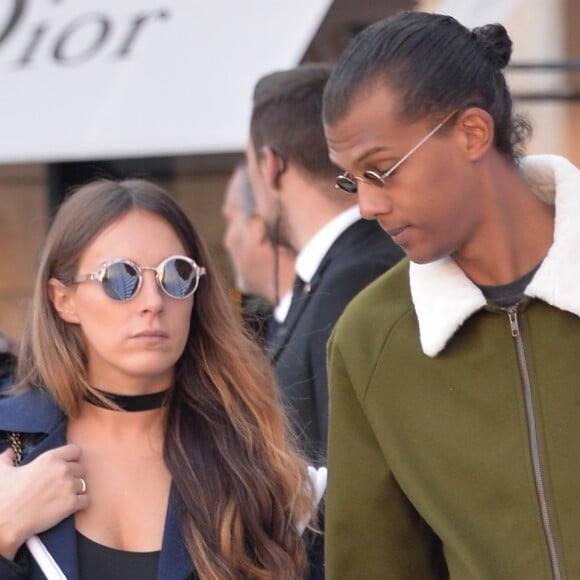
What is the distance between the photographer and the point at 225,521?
3.04 m

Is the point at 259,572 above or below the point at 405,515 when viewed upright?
below

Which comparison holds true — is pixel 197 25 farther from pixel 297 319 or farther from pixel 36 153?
pixel 297 319

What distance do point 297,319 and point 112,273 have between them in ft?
2.69

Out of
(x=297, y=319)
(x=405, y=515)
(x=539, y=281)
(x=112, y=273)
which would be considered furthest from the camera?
(x=297, y=319)

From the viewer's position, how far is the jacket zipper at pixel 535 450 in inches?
103

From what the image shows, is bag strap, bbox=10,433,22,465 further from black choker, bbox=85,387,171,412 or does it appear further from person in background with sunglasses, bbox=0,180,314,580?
black choker, bbox=85,387,171,412

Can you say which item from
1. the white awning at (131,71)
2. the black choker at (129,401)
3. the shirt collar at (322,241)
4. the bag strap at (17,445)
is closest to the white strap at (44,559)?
the bag strap at (17,445)

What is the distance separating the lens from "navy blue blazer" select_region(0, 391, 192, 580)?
287 cm

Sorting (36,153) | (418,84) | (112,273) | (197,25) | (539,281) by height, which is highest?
(418,84)

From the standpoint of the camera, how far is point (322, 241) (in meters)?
3.86

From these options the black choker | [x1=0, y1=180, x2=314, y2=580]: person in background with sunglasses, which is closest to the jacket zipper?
[x1=0, y1=180, x2=314, y2=580]: person in background with sunglasses

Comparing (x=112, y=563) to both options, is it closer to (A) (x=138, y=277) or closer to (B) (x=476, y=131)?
(A) (x=138, y=277)

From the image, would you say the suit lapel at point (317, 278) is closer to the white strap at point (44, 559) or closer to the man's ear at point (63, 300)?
the man's ear at point (63, 300)

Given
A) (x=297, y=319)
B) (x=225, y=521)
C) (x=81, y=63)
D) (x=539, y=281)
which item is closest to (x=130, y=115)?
(x=81, y=63)
